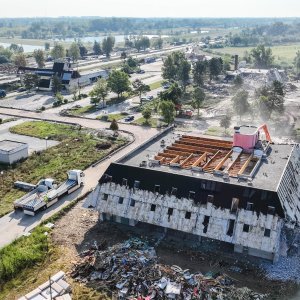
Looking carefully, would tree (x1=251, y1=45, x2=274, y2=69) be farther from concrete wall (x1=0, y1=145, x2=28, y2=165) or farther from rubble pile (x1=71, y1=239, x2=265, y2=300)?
rubble pile (x1=71, y1=239, x2=265, y2=300)

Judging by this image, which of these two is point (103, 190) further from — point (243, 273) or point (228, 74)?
point (228, 74)

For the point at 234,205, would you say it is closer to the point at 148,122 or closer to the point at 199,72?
the point at 148,122

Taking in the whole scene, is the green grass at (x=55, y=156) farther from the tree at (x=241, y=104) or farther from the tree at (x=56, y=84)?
the tree at (x=56, y=84)

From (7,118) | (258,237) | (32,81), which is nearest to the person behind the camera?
(258,237)

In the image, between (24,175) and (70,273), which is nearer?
(70,273)

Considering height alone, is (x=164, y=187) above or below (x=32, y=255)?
above

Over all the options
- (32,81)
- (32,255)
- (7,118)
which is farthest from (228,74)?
(32,255)

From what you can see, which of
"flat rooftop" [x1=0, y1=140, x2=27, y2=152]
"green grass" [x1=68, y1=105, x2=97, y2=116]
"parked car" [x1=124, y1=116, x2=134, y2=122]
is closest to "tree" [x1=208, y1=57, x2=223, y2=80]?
"green grass" [x1=68, y1=105, x2=97, y2=116]

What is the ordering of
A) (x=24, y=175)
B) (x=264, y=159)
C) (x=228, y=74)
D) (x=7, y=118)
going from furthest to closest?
(x=228, y=74) < (x=7, y=118) < (x=24, y=175) < (x=264, y=159)

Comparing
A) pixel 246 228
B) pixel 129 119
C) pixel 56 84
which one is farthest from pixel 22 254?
pixel 56 84
